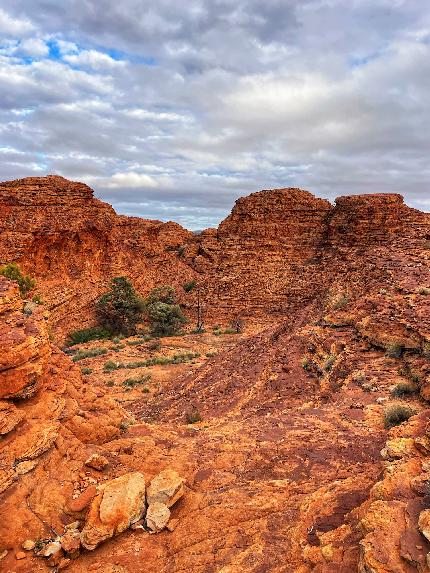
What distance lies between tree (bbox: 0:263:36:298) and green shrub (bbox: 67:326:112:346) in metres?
4.89

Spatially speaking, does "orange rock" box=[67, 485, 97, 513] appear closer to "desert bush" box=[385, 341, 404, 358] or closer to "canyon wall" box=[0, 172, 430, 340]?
"desert bush" box=[385, 341, 404, 358]

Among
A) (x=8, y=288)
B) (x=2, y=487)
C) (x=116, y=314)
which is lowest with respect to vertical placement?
(x=116, y=314)

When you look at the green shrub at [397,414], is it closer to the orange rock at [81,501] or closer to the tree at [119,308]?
the orange rock at [81,501]

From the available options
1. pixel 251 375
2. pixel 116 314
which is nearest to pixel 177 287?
pixel 116 314

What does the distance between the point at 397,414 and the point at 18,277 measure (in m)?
24.7

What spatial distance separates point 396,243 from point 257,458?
24960 mm

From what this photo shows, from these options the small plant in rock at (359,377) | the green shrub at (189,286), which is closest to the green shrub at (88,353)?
the green shrub at (189,286)

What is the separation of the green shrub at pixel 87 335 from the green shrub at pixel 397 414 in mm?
25380

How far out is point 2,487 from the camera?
5.32m

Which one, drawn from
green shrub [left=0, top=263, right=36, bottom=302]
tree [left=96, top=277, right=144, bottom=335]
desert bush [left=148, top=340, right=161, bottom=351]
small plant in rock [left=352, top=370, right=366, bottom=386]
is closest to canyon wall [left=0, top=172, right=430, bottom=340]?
tree [left=96, top=277, right=144, bottom=335]

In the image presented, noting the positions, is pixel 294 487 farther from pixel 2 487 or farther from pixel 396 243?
pixel 396 243

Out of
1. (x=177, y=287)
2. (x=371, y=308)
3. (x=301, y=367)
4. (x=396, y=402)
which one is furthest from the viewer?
(x=177, y=287)

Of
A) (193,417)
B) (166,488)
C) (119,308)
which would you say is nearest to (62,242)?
(119,308)

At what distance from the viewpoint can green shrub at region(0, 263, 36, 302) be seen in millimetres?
25359
